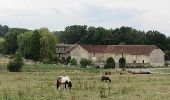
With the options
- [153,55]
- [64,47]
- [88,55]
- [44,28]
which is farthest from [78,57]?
[64,47]

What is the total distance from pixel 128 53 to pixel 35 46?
25289 mm

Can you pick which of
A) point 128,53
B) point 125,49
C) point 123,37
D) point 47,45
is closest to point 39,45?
point 47,45

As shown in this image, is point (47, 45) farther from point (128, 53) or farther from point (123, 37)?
point (123, 37)

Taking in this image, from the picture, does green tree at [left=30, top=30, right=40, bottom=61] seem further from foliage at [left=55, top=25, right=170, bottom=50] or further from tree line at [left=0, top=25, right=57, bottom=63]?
foliage at [left=55, top=25, right=170, bottom=50]

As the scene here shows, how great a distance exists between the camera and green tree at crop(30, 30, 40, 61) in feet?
368

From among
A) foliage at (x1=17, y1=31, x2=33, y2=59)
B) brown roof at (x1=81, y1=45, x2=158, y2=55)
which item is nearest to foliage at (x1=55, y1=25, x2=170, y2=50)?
brown roof at (x1=81, y1=45, x2=158, y2=55)

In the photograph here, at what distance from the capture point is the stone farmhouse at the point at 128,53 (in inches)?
4530

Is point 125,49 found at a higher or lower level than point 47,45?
lower

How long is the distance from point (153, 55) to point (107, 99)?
89.5 meters

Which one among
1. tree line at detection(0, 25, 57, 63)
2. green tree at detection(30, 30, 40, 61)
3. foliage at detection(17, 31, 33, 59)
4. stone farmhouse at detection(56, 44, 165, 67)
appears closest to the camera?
tree line at detection(0, 25, 57, 63)

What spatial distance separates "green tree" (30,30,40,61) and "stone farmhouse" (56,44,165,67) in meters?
15.3

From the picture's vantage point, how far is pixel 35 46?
11394 cm

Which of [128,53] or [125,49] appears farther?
[125,49]

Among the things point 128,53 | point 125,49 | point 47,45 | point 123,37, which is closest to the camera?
point 47,45
